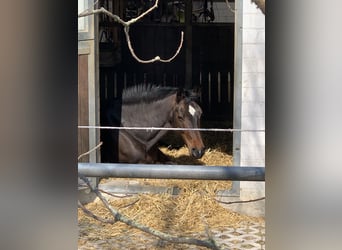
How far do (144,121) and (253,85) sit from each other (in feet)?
4.29

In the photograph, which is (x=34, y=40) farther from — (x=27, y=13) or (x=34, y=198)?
(x=34, y=198)

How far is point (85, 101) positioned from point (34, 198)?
4.30 meters

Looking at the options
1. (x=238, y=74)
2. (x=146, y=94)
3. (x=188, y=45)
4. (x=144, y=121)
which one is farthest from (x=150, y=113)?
(x=188, y=45)

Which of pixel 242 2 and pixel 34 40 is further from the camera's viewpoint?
pixel 242 2

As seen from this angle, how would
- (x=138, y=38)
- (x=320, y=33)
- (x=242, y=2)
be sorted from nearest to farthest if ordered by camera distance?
(x=320, y=33) < (x=242, y=2) < (x=138, y=38)

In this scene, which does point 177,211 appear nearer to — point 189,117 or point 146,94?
point 189,117

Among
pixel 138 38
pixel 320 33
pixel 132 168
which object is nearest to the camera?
pixel 320 33

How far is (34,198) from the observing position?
74cm

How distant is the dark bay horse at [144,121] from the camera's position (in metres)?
5.54

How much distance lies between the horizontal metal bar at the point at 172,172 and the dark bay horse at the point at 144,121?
3826 millimetres

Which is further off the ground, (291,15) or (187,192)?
(291,15)

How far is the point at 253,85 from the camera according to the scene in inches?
188

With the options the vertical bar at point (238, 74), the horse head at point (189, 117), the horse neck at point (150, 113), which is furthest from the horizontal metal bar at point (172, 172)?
the horse neck at point (150, 113)

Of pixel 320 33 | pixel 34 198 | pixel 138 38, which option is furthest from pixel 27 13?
pixel 138 38
